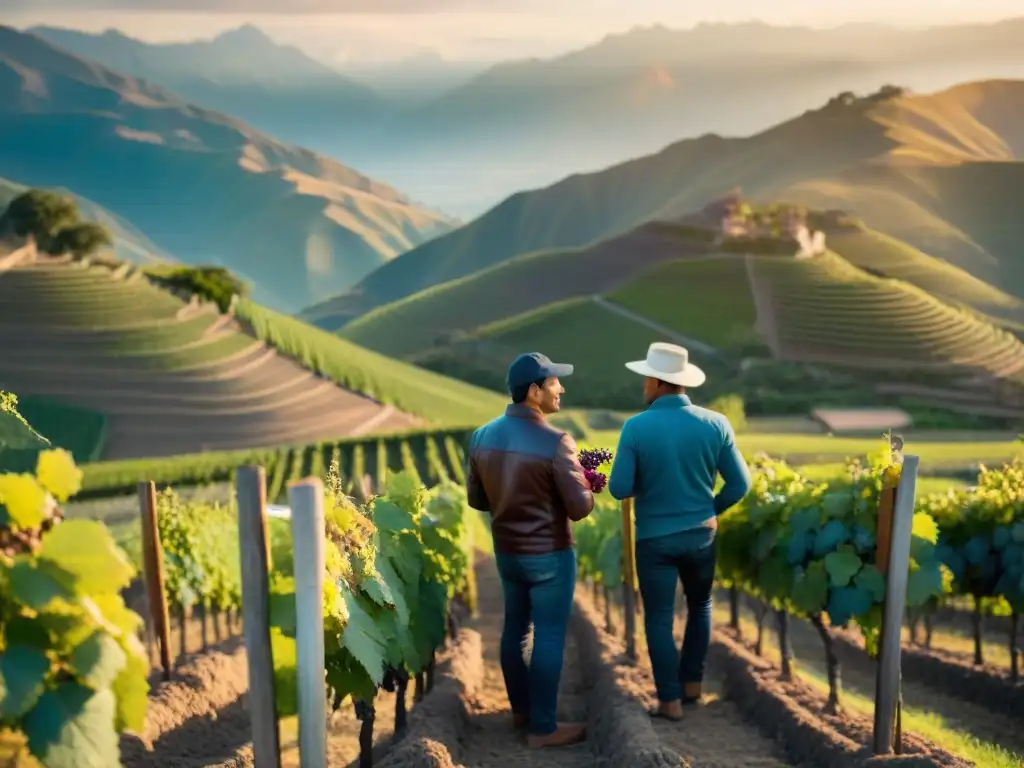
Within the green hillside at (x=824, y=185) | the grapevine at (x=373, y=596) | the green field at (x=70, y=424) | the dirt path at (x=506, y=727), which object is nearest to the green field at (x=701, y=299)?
the green hillside at (x=824, y=185)

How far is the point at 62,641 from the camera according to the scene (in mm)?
1938

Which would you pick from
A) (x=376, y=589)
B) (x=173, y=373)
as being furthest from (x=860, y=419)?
(x=376, y=589)

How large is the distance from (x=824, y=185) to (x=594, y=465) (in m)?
66.8

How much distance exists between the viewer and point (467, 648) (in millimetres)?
5988

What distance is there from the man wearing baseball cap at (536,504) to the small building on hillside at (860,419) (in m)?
28.1

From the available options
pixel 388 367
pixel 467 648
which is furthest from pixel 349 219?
pixel 467 648

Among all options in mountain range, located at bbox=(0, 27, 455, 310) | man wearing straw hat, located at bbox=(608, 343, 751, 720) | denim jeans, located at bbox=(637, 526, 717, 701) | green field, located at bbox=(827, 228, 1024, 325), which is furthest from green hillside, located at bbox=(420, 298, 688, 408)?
man wearing straw hat, located at bbox=(608, 343, 751, 720)

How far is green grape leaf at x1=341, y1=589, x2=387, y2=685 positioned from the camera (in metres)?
3.01

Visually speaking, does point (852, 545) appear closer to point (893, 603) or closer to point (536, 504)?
point (893, 603)

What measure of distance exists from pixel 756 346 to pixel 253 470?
129 ft

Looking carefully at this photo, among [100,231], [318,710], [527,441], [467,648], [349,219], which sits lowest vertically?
[467,648]

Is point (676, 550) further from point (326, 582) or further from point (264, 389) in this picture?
point (264, 389)

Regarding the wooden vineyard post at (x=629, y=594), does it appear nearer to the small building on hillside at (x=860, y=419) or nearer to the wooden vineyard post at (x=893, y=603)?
the wooden vineyard post at (x=893, y=603)

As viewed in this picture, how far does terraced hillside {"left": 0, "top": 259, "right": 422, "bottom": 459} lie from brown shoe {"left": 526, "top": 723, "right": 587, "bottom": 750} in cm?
2117
